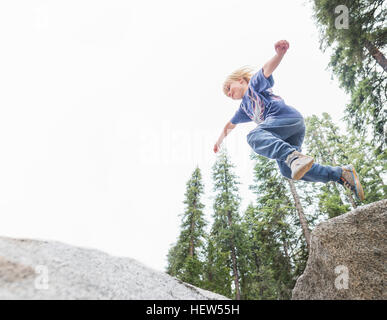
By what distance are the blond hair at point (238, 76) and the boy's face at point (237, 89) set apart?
0.06 m

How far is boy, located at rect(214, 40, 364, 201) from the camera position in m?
2.61

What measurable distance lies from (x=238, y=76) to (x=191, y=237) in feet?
37.8

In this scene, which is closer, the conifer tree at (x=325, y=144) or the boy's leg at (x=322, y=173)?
the boy's leg at (x=322, y=173)

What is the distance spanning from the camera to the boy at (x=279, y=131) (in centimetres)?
261

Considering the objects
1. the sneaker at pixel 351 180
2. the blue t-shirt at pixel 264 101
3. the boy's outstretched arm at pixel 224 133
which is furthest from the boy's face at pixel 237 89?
the sneaker at pixel 351 180

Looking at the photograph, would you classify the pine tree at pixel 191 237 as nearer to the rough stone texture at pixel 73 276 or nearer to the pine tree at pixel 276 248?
the pine tree at pixel 276 248

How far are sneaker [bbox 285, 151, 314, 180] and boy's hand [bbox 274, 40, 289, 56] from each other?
1.25m

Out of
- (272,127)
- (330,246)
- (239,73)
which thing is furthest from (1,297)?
(239,73)

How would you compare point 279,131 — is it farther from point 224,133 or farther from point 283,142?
point 224,133

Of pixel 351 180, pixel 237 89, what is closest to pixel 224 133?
pixel 237 89

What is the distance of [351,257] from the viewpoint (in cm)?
258

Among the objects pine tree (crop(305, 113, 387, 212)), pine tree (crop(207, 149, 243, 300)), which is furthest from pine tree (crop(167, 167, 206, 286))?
pine tree (crop(305, 113, 387, 212))
